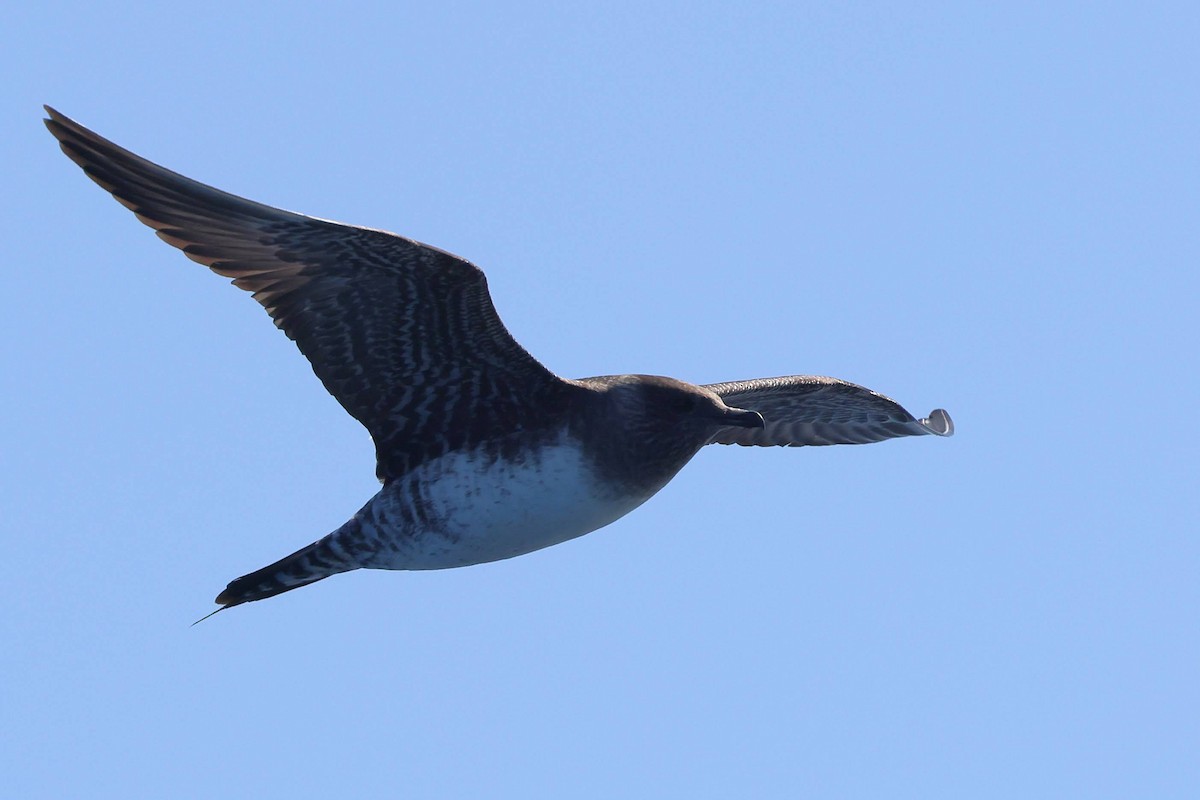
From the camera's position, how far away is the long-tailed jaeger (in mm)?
9945

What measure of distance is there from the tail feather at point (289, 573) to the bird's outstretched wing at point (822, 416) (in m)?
3.44

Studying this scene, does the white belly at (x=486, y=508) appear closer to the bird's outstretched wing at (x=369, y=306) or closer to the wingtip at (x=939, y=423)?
the bird's outstretched wing at (x=369, y=306)

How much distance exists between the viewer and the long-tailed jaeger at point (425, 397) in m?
9.95

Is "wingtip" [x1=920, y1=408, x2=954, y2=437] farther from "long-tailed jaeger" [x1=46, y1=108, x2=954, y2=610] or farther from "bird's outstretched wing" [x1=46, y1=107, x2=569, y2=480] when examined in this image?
"bird's outstretched wing" [x1=46, y1=107, x2=569, y2=480]

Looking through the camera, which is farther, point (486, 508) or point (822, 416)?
point (822, 416)

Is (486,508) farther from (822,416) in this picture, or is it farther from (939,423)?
(939,423)

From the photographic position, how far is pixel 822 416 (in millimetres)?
13773

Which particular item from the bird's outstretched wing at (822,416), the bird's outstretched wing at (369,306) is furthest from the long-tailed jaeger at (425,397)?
the bird's outstretched wing at (822,416)

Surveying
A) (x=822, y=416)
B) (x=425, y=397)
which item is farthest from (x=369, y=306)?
(x=822, y=416)

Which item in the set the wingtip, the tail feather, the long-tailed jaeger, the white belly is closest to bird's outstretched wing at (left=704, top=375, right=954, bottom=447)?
the wingtip

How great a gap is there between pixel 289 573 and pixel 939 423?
584 cm

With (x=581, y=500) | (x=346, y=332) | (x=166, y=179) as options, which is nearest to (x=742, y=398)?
(x=581, y=500)

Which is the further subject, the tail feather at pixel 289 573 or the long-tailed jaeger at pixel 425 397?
the tail feather at pixel 289 573

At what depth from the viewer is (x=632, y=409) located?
1057 centimetres
